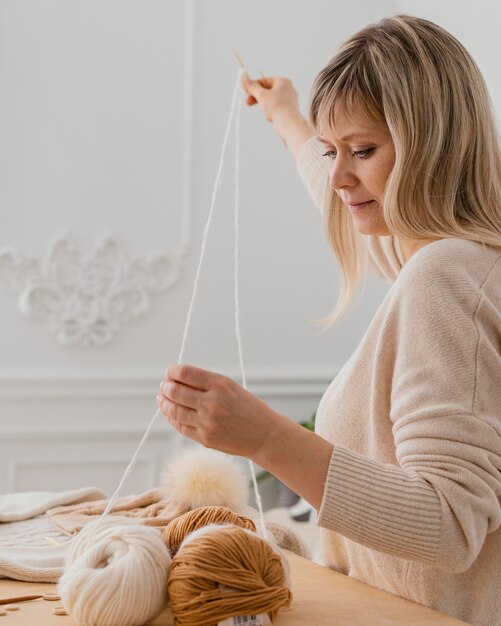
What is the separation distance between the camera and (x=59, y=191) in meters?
2.83

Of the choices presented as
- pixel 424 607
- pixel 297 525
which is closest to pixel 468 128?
pixel 424 607

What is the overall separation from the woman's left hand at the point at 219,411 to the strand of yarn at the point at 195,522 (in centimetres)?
8

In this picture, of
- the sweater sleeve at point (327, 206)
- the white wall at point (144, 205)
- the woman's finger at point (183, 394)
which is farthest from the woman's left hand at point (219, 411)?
the white wall at point (144, 205)

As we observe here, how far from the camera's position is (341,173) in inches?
42.7

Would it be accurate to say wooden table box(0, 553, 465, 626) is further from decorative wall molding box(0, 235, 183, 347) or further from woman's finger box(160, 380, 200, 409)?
decorative wall molding box(0, 235, 183, 347)

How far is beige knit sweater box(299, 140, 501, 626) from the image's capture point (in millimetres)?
888

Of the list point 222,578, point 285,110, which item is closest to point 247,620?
point 222,578

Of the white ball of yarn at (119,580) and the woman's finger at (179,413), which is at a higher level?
the woman's finger at (179,413)

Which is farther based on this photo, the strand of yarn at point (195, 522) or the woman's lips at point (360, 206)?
the woman's lips at point (360, 206)

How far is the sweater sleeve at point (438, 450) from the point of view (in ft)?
2.91

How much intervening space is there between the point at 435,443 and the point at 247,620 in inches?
10.2

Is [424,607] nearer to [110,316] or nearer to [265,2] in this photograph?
[110,316]

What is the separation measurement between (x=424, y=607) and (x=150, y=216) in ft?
6.98

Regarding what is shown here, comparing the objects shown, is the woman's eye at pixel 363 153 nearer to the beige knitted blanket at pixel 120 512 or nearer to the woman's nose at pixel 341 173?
the woman's nose at pixel 341 173
